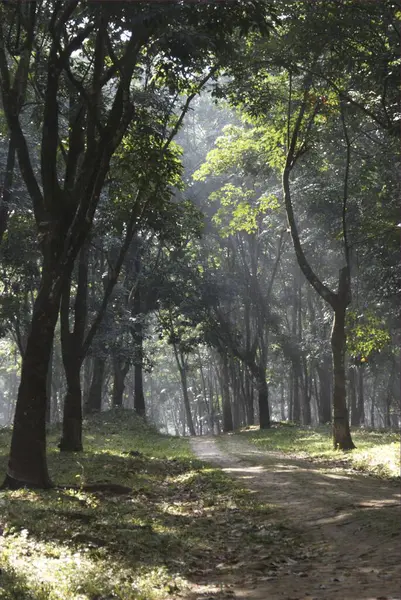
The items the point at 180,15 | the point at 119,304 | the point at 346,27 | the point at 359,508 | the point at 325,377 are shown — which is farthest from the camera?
the point at 325,377

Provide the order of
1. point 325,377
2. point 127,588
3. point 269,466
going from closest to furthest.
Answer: point 127,588, point 269,466, point 325,377

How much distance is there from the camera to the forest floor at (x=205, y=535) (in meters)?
5.98

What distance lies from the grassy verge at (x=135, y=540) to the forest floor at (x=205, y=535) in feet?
0.05

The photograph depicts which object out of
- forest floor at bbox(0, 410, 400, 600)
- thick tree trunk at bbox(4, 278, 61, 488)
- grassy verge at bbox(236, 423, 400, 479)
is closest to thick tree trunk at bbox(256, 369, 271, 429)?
grassy verge at bbox(236, 423, 400, 479)

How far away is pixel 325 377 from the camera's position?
1615 inches

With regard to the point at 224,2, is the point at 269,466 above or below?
below

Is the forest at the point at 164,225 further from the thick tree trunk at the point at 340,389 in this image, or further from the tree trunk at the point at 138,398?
the tree trunk at the point at 138,398

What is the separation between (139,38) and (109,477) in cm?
881

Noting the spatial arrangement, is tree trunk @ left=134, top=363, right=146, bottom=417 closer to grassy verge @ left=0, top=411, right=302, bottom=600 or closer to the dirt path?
the dirt path

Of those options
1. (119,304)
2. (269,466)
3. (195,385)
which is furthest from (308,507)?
(195,385)

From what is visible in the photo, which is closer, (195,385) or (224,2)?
(224,2)

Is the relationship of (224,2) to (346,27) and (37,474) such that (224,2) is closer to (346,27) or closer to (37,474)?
(346,27)

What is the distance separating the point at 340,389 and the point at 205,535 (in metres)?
10.7

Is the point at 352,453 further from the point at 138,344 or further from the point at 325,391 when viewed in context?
the point at 325,391
